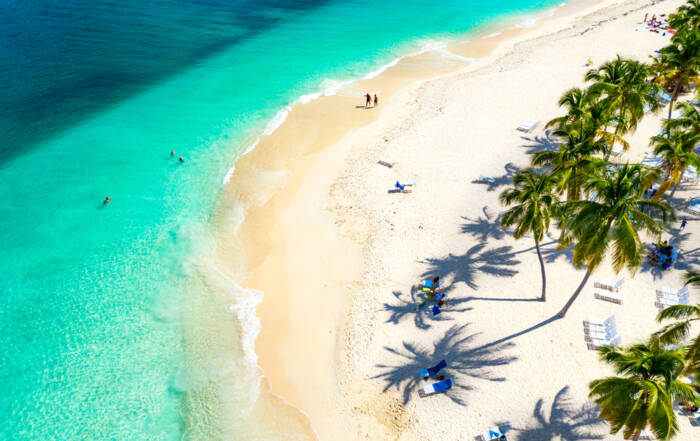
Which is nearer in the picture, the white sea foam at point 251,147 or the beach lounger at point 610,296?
the beach lounger at point 610,296

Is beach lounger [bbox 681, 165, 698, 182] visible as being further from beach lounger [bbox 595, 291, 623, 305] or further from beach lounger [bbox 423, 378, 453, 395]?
beach lounger [bbox 423, 378, 453, 395]

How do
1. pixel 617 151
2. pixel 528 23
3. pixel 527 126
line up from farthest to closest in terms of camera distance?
pixel 528 23
pixel 527 126
pixel 617 151

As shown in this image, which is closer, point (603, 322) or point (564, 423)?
point (564, 423)

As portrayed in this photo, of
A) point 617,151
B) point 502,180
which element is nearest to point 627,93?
point 617,151

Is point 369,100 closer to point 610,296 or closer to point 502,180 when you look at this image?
point 502,180

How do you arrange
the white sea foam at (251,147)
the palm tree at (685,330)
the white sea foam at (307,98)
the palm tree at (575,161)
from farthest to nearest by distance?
the white sea foam at (307,98) → the white sea foam at (251,147) → the palm tree at (575,161) → the palm tree at (685,330)

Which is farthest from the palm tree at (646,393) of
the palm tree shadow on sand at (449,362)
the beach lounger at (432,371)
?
the beach lounger at (432,371)

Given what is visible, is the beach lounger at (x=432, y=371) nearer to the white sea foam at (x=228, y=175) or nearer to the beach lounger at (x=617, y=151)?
the white sea foam at (x=228, y=175)
